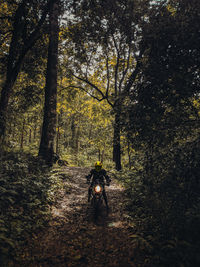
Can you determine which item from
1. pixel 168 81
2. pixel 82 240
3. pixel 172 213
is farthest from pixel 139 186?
pixel 168 81

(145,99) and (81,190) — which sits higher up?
(145,99)

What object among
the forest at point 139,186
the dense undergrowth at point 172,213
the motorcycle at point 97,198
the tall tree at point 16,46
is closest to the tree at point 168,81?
the forest at point 139,186

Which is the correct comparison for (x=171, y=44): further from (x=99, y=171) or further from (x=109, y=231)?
(x=109, y=231)

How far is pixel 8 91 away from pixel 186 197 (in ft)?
31.7

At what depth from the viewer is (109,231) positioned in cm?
567

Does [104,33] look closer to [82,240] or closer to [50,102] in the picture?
[50,102]

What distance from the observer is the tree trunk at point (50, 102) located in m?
11.1

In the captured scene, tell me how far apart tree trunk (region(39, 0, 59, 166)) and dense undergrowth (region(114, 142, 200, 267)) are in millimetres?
6673

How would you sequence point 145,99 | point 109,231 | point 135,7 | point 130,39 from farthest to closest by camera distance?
point 130,39 < point 135,7 < point 145,99 < point 109,231

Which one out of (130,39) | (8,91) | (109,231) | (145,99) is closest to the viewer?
(109,231)

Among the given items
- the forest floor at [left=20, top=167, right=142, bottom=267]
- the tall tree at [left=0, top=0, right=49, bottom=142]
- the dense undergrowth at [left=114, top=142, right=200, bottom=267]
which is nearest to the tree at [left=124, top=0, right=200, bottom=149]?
the dense undergrowth at [left=114, top=142, right=200, bottom=267]

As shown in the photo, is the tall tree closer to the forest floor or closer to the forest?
the forest

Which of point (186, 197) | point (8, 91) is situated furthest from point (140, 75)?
point (8, 91)

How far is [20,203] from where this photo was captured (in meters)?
6.29
